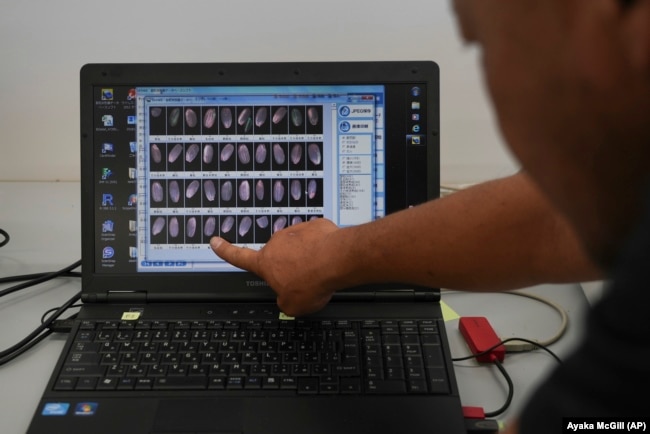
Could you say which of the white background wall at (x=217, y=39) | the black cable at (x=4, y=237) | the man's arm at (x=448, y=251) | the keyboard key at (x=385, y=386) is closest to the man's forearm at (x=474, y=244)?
the man's arm at (x=448, y=251)

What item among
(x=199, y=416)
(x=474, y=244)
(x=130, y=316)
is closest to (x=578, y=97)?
(x=474, y=244)

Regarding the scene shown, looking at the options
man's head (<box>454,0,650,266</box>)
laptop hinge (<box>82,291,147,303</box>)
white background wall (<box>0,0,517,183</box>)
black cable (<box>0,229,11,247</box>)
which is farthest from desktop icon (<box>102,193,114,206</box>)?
man's head (<box>454,0,650,266</box>)

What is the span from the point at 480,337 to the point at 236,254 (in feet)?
1.00

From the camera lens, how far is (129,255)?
840 mm

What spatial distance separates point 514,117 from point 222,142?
0.53 meters

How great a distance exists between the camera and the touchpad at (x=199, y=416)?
65 centimetres

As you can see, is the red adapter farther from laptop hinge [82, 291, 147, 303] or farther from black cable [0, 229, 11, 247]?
black cable [0, 229, 11, 247]

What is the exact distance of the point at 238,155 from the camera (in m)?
0.85

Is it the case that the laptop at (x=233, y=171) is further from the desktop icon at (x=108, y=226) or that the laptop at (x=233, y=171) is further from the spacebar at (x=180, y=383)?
the spacebar at (x=180, y=383)

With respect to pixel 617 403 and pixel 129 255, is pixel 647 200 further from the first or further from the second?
pixel 129 255

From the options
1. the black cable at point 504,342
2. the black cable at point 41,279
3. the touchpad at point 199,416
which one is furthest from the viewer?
the black cable at point 41,279

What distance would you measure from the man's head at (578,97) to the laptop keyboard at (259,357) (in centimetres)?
37

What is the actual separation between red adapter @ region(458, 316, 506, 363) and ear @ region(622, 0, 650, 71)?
1.81 ft

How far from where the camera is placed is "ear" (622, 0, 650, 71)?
272mm
